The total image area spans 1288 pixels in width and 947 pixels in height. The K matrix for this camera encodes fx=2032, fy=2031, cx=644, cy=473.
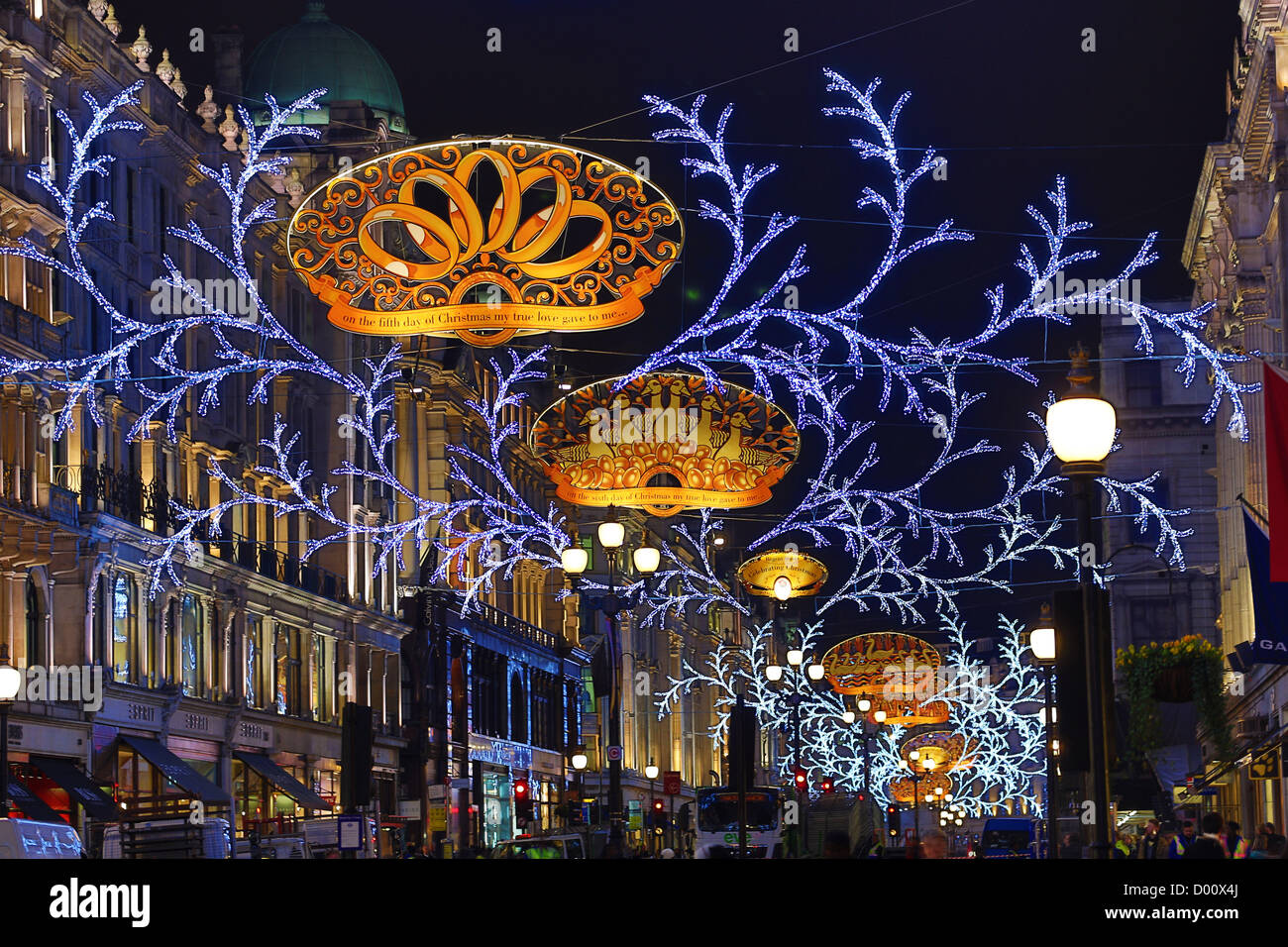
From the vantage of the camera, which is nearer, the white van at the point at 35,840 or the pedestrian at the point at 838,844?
the pedestrian at the point at 838,844

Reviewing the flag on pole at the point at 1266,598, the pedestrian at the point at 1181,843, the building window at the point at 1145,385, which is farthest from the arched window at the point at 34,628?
the building window at the point at 1145,385

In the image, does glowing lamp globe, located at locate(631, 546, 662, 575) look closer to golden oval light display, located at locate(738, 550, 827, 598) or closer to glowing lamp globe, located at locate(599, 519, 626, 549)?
glowing lamp globe, located at locate(599, 519, 626, 549)

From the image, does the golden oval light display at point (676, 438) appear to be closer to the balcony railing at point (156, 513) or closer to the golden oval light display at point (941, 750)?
the balcony railing at point (156, 513)

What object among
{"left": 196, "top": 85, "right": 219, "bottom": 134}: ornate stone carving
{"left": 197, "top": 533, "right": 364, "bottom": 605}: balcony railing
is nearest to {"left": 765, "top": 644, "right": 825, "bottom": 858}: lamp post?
{"left": 197, "top": 533, "right": 364, "bottom": 605}: balcony railing

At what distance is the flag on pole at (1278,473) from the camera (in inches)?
727

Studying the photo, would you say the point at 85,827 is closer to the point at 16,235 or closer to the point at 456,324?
the point at 16,235

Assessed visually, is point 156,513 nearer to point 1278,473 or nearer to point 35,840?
point 35,840

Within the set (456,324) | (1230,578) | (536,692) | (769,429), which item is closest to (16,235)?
(769,429)

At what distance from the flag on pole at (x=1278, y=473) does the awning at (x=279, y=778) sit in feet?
115

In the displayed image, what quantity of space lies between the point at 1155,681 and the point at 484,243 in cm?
2393

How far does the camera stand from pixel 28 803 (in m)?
36.4

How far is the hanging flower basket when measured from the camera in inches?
1789

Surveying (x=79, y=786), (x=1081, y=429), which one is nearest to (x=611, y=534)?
(x=1081, y=429)

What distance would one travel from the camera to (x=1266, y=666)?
4184cm
